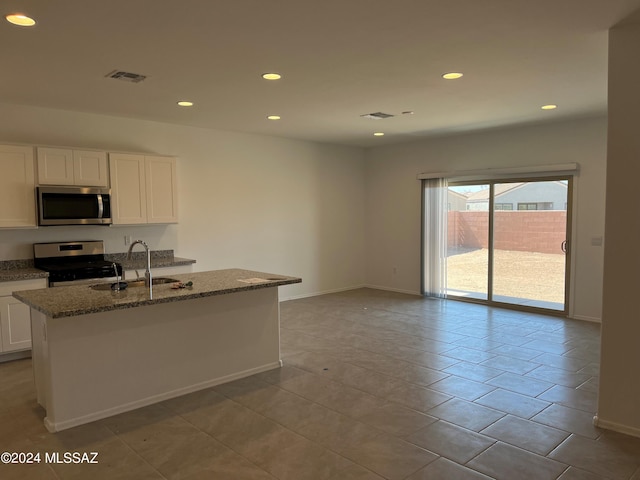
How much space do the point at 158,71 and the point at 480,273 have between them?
217 inches

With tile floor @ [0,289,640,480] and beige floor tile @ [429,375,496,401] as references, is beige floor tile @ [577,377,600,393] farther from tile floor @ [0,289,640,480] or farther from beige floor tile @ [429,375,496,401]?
beige floor tile @ [429,375,496,401]

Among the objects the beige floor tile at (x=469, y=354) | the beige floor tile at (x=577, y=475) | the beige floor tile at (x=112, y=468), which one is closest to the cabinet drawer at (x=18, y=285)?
the beige floor tile at (x=112, y=468)

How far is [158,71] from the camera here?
379 cm

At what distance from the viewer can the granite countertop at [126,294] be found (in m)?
3.02

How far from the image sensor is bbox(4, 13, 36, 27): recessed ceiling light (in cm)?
270

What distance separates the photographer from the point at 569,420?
3244 millimetres

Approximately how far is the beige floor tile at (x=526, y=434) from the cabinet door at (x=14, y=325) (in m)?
4.20

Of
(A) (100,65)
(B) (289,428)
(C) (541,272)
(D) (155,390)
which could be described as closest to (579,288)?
(C) (541,272)

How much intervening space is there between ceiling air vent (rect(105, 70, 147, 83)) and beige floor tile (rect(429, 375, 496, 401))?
3581mm

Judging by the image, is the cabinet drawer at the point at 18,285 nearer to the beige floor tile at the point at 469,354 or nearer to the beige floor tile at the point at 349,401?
the beige floor tile at the point at 349,401

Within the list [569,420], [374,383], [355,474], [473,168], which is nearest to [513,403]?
[569,420]

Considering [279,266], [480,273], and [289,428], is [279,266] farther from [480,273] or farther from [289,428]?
[289,428]

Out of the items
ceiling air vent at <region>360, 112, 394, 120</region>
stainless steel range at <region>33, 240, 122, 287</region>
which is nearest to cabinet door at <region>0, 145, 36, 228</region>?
stainless steel range at <region>33, 240, 122, 287</region>

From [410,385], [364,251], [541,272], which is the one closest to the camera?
[410,385]
